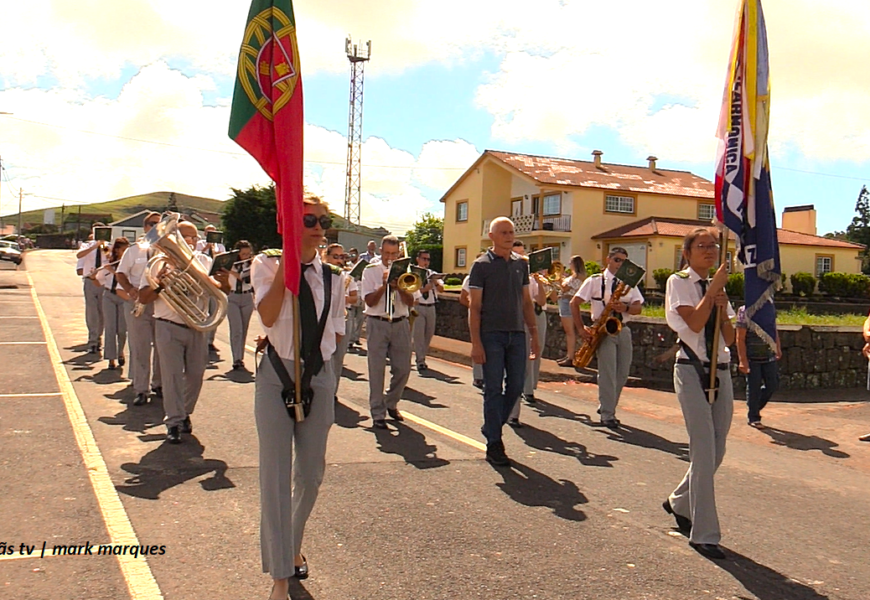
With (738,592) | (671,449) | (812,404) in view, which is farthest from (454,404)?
(738,592)

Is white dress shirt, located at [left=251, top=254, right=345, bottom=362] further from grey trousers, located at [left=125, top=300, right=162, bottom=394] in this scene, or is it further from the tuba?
grey trousers, located at [left=125, top=300, right=162, bottom=394]

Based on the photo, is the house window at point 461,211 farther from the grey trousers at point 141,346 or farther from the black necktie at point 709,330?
the black necktie at point 709,330

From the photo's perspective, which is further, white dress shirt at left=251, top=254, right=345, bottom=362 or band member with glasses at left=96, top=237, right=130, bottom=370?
band member with glasses at left=96, top=237, right=130, bottom=370

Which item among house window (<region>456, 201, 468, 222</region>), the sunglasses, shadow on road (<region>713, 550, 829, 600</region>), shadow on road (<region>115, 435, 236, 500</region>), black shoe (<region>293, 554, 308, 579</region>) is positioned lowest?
shadow on road (<region>713, 550, 829, 600</region>)

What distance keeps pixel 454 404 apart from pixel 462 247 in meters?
43.6

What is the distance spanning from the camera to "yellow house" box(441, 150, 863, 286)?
4509 centimetres

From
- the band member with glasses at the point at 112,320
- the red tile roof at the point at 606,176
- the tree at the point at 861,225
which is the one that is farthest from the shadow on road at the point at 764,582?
the tree at the point at 861,225

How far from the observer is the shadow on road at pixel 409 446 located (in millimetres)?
7379

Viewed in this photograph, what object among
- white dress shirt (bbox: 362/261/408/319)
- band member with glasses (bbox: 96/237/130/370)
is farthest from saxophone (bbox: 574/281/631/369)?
band member with glasses (bbox: 96/237/130/370)

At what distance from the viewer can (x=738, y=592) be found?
4609 mm

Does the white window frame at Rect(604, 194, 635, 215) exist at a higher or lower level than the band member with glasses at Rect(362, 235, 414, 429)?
higher

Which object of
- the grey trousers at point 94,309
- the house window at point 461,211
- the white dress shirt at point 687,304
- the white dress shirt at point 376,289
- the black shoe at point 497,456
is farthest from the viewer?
the house window at point 461,211

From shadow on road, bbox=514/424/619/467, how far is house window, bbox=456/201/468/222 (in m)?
44.7

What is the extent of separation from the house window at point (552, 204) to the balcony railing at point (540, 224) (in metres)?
0.49
